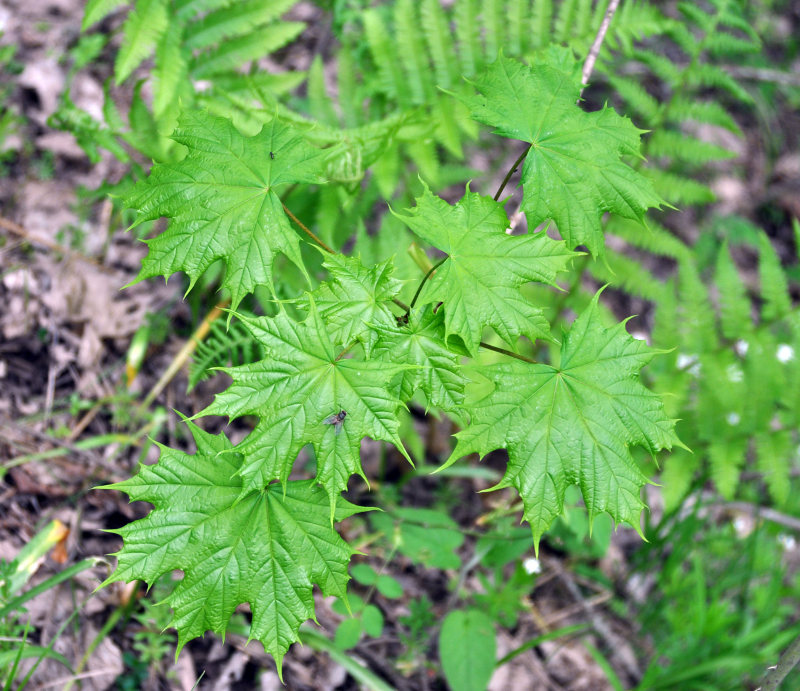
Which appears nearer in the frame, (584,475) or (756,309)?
(584,475)

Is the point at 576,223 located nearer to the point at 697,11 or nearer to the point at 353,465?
the point at 353,465

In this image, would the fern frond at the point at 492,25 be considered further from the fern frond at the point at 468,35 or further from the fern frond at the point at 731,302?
the fern frond at the point at 731,302

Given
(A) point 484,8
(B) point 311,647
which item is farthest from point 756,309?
(B) point 311,647

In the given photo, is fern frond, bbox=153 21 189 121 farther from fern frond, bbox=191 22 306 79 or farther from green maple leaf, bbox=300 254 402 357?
green maple leaf, bbox=300 254 402 357

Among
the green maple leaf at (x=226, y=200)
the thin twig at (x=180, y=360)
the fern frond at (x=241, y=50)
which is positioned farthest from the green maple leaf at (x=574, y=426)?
the fern frond at (x=241, y=50)

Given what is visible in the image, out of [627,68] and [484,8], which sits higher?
[484,8]

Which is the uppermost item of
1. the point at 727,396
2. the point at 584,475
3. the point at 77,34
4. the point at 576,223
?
→ the point at 77,34

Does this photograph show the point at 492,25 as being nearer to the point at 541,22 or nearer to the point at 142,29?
the point at 541,22
